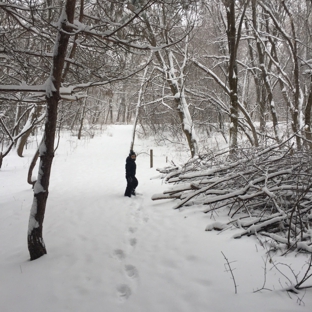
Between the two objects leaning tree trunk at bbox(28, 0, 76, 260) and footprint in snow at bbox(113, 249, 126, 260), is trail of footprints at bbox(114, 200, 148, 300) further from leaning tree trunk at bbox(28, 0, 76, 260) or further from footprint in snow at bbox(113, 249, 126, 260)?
leaning tree trunk at bbox(28, 0, 76, 260)

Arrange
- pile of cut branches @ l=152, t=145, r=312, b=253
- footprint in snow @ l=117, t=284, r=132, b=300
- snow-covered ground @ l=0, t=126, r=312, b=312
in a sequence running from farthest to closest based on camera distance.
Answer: pile of cut branches @ l=152, t=145, r=312, b=253
footprint in snow @ l=117, t=284, r=132, b=300
snow-covered ground @ l=0, t=126, r=312, b=312

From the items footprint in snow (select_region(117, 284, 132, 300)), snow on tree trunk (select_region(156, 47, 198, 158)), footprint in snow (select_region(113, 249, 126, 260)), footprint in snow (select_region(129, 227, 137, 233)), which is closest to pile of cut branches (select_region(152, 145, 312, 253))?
footprint in snow (select_region(129, 227, 137, 233))

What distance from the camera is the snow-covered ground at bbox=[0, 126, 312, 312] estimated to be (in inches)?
87.6

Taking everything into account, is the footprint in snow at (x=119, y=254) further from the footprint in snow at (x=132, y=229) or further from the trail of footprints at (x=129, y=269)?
the footprint in snow at (x=132, y=229)

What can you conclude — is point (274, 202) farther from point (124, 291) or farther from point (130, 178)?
point (130, 178)

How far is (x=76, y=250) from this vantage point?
11.3ft

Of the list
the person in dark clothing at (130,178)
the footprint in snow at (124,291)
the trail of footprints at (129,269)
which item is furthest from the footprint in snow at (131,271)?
the person in dark clothing at (130,178)

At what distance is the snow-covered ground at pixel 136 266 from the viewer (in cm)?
222

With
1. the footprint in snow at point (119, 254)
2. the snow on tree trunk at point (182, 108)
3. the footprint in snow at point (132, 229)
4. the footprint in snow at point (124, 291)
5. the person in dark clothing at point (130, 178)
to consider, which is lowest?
the footprint in snow at point (132, 229)

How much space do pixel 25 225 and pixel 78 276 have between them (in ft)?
8.33

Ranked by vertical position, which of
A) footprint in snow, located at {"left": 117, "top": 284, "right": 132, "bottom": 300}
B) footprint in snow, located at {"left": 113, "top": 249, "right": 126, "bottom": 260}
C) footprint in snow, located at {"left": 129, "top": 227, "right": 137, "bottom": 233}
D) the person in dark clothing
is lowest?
footprint in snow, located at {"left": 129, "top": 227, "right": 137, "bottom": 233}

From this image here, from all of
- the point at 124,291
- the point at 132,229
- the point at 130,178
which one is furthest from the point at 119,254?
the point at 130,178

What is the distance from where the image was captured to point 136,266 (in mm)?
2941

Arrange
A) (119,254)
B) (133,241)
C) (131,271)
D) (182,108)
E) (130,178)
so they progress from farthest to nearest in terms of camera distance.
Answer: (182,108)
(130,178)
(133,241)
(119,254)
(131,271)
